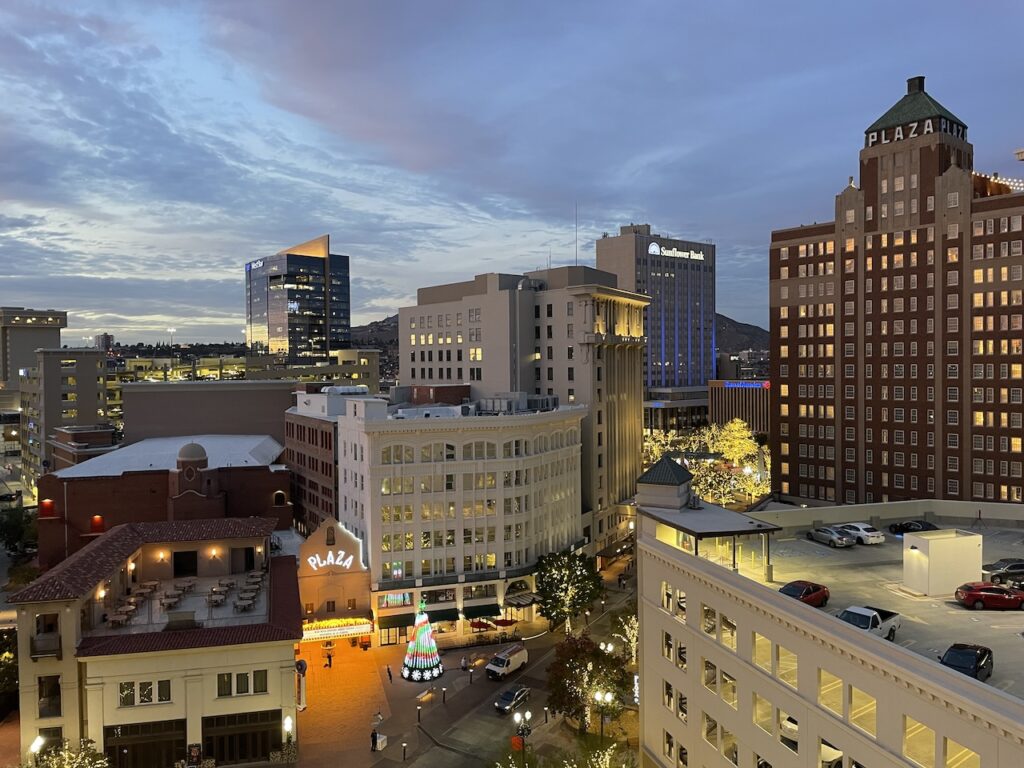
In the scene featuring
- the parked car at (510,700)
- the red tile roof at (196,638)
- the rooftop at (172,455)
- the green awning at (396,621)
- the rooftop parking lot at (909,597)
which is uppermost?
the rooftop parking lot at (909,597)

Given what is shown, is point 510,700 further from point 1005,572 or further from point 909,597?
point 1005,572

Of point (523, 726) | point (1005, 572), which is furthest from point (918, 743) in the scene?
point (523, 726)

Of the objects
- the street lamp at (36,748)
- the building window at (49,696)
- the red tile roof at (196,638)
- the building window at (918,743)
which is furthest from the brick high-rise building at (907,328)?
the street lamp at (36,748)

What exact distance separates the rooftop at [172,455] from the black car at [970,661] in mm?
83214

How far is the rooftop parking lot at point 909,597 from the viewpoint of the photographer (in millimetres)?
26625

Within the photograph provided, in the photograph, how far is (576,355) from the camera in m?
102

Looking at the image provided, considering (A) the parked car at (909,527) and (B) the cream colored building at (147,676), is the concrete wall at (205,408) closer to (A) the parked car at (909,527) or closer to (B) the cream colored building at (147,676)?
(B) the cream colored building at (147,676)

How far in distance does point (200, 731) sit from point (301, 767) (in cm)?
676

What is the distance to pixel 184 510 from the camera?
83.6 m

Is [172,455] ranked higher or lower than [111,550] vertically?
higher

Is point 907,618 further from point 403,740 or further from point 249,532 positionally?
point 249,532

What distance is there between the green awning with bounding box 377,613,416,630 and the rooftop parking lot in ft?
129

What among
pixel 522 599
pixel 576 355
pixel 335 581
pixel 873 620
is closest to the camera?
A: pixel 873 620

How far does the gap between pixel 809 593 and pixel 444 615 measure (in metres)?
45.5
